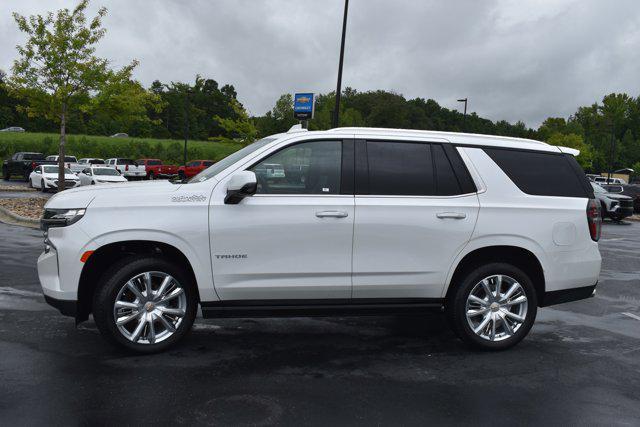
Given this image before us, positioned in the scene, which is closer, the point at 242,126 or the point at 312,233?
the point at 312,233

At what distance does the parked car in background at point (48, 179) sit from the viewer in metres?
27.8

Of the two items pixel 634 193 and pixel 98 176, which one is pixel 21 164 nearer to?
pixel 98 176

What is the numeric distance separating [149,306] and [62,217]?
0.98 m

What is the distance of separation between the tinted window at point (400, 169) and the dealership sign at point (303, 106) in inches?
653

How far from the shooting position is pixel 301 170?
497 centimetres

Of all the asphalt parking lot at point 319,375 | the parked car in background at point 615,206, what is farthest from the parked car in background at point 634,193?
the asphalt parking lot at point 319,375

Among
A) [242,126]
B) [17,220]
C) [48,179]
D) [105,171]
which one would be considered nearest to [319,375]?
[17,220]

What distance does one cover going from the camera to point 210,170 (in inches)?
208

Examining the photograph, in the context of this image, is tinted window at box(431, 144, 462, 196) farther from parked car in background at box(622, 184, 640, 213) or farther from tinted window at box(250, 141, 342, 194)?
parked car in background at box(622, 184, 640, 213)

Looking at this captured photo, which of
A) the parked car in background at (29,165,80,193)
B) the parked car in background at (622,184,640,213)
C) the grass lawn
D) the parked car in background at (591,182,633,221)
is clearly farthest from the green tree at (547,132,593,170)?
A: the parked car in background at (29,165,80,193)

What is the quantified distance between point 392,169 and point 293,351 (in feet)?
5.86

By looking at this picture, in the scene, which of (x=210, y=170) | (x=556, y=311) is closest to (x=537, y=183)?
(x=556, y=311)

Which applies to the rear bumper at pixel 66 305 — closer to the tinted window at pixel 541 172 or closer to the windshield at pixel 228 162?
the windshield at pixel 228 162

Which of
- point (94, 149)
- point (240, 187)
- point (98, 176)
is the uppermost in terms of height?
point (94, 149)
